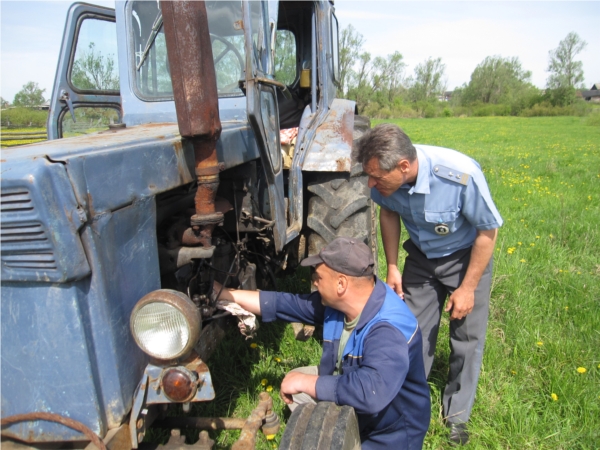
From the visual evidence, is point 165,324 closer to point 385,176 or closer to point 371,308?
point 371,308

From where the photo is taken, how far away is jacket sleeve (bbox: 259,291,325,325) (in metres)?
2.24

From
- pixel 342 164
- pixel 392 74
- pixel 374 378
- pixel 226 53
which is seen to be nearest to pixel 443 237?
pixel 342 164

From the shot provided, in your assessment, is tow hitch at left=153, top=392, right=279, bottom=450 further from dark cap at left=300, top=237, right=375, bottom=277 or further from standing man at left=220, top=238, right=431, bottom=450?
dark cap at left=300, top=237, right=375, bottom=277

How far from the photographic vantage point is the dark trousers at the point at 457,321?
2.46 metres

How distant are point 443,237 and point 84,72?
2.46m

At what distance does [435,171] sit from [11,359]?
1.81 metres

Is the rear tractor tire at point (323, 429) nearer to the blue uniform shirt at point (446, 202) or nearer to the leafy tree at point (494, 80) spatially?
the blue uniform shirt at point (446, 202)

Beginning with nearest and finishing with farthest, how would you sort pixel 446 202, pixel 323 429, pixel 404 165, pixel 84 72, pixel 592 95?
pixel 323 429
pixel 404 165
pixel 446 202
pixel 84 72
pixel 592 95

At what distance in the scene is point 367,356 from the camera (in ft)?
5.72

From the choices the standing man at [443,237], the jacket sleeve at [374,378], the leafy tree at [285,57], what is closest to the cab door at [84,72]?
the leafy tree at [285,57]

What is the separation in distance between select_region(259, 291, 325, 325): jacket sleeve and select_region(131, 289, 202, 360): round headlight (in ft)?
2.40

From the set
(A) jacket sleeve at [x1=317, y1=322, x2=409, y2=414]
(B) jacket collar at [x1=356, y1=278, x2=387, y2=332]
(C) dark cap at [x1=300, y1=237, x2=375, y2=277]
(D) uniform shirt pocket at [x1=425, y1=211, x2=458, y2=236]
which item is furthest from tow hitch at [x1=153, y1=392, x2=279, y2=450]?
(D) uniform shirt pocket at [x1=425, y1=211, x2=458, y2=236]

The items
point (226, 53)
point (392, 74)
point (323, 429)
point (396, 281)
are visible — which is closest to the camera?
point (323, 429)

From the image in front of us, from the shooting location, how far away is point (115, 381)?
59.0 inches
